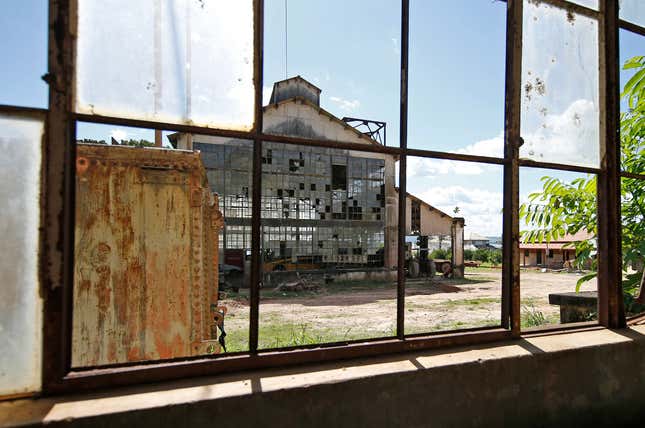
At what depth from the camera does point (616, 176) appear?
2531 millimetres

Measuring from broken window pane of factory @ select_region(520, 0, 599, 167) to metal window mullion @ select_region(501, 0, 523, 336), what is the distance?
0.09 metres

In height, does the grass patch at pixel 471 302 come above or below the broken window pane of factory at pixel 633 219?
below

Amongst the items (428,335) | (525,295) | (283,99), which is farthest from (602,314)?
(283,99)

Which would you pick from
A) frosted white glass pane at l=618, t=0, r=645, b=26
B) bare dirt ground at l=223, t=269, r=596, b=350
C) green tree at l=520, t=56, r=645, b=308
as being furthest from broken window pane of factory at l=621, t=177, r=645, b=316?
bare dirt ground at l=223, t=269, r=596, b=350

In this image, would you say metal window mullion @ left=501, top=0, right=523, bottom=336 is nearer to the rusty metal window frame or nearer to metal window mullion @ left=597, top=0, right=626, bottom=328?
the rusty metal window frame

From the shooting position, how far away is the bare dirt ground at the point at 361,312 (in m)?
7.86

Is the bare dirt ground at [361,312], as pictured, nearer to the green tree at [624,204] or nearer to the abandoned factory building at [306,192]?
the abandoned factory building at [306,192]

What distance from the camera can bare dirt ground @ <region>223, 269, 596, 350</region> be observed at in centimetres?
786

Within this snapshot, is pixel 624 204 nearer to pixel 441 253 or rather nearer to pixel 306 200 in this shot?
pixel 306 200

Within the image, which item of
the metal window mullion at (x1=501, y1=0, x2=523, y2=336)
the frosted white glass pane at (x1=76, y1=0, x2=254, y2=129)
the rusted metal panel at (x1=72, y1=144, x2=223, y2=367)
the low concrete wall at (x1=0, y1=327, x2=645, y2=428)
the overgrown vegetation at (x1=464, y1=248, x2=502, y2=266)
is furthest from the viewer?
the overgrown vegetation at (x1=464, y1=248, x2=502, y2=266)

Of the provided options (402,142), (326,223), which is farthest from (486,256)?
(402,142)

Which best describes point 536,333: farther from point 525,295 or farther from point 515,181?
point 525,295

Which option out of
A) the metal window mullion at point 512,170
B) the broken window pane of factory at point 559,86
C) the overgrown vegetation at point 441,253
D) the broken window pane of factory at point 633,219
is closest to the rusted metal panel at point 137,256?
the metal window mullion at point 512,170

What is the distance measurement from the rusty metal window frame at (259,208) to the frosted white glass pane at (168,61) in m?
0.05
